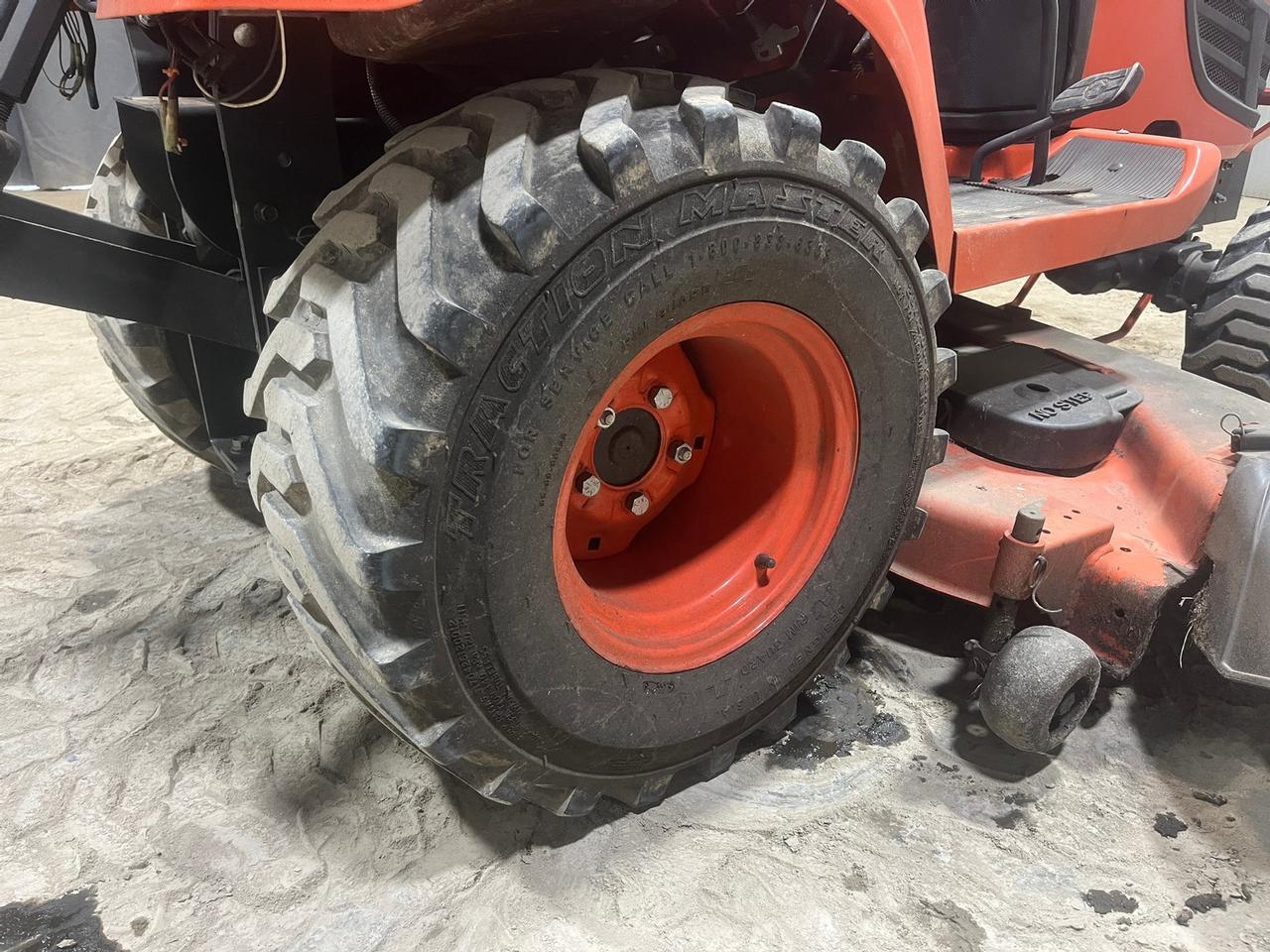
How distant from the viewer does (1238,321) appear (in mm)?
2902

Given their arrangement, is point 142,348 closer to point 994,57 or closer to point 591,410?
point 591,410

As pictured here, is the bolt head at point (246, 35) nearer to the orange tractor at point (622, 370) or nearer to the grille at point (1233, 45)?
the orange tractor at point (622, 370)

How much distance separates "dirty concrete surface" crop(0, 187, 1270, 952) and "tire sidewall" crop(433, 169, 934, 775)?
0.23 meters

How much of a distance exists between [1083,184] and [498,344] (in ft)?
7.98

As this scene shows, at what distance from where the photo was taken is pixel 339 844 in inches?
65.6

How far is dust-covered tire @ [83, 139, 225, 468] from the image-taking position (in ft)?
7.68

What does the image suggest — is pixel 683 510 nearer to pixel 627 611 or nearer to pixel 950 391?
pixel 627 611

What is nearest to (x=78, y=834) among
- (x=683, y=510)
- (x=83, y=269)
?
(x=83, y=269)

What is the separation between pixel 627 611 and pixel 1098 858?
0.98 metres

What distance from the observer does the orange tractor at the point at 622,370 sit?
4.00 ft

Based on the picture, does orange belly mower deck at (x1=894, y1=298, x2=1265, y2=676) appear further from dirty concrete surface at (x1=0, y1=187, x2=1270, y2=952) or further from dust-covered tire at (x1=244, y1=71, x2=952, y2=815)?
dust-covered tire at (x1=244, y1=71, x2=952, y2=815)

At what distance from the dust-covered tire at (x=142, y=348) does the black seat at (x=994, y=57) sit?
7.85 ft

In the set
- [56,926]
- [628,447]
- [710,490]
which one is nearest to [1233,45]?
[710,490]

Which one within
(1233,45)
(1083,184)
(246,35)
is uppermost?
(246,35)
